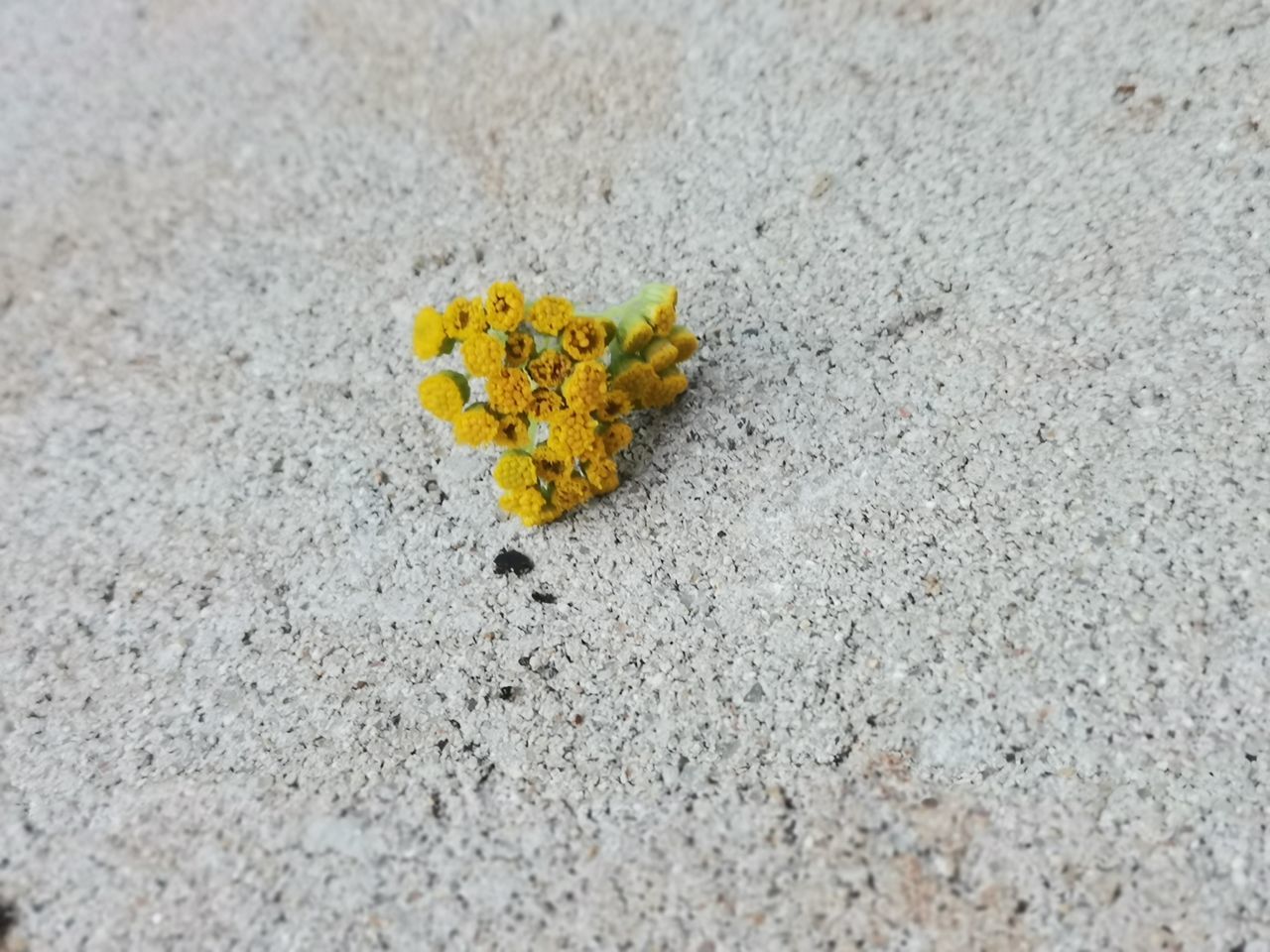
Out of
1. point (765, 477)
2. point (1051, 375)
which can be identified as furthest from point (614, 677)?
point (1051, 375)

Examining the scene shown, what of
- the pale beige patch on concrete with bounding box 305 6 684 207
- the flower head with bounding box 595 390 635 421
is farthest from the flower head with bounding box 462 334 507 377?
the pale beige patch on concrete with bounding box 305 6 684 207

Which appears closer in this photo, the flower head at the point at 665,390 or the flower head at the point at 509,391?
the flower head at the point at 509,391

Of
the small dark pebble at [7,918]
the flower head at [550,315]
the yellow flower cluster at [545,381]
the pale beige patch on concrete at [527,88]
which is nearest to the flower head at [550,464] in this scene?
the yellow flower cluster at [545,381]

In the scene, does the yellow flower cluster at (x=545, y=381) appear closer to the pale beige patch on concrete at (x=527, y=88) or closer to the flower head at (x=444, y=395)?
the flower head at (x=444, y=395)

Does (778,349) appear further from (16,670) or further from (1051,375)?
(16,670)

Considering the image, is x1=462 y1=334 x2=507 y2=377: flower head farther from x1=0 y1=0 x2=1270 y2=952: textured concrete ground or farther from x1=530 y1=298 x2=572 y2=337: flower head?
x1=0 y1=0 x2=1270 y2=952: textured concrete ground

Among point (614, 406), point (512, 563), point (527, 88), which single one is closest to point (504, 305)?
point (614, 406)
